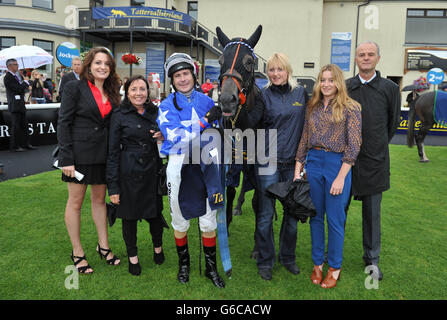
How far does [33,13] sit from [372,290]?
2089 cm

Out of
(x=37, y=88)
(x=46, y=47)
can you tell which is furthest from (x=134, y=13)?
(x=37, y=88)

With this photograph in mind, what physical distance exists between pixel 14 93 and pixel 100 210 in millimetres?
6313

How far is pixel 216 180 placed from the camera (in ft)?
8.80

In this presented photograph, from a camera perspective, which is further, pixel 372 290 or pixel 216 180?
pixel 372 290

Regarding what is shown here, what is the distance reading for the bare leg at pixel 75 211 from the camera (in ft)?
9.69

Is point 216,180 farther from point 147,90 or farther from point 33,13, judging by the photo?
point 33,13

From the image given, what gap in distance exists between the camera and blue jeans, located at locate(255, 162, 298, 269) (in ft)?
9.68

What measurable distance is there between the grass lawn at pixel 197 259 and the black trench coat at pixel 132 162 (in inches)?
27.1

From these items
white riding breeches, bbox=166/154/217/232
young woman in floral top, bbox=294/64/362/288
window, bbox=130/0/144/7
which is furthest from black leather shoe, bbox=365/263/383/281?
window, bbox=130/0/144/7

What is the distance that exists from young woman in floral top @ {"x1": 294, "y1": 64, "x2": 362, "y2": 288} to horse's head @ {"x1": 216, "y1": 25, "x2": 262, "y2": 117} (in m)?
0.65

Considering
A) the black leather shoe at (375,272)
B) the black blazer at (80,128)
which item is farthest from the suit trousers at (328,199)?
the black blazer at (80,128)

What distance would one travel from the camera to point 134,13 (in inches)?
709
